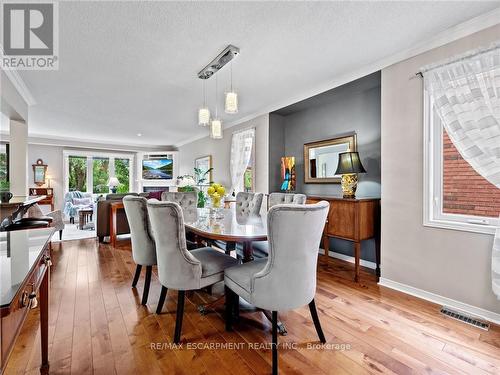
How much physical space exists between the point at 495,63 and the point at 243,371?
284 cm

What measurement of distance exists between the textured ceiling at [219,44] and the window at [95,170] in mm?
3735

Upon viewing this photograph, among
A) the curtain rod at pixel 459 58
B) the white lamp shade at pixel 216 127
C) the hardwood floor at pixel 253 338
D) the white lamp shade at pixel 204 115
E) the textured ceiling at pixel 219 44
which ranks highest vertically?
the textured ceiling at pixel 219 44

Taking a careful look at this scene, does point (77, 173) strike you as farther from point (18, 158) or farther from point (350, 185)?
point (350, 185)

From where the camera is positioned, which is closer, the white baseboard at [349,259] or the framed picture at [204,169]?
the white baseboard at [349,259]

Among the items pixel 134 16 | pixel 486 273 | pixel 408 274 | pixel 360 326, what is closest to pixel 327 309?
pixel 360 326

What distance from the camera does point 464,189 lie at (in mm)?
2156

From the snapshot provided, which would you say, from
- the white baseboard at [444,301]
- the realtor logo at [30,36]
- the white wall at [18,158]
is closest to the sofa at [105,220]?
the white wall at [18,158]

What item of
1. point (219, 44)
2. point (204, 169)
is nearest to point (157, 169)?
point (204, 169)

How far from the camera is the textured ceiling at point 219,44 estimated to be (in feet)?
6.02

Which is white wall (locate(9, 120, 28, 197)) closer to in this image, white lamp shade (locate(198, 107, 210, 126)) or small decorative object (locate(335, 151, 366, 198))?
white lamp shade (locate(198, 107, 210, 126))

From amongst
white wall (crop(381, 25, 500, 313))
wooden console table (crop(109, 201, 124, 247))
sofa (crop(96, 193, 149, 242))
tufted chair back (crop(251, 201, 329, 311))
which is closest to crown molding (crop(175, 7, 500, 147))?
white wall (crop(381, 25, 500, 313))

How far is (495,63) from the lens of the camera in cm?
187

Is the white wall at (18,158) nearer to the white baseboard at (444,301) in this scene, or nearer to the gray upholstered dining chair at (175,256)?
the gray upholstered dining chair at (175,256)

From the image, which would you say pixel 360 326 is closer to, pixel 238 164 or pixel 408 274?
pixel 408 274
